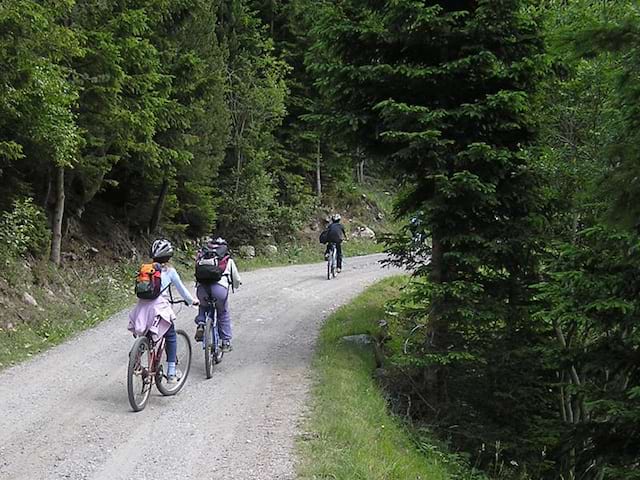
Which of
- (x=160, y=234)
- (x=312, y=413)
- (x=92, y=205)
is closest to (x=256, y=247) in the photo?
(x=160, y=234)

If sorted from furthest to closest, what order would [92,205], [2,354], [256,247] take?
[256,247] → [92,205] → [2,354]

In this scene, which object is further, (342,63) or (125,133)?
(125,133)

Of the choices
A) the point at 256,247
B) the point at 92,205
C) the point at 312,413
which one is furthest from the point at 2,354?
the point at 256,247

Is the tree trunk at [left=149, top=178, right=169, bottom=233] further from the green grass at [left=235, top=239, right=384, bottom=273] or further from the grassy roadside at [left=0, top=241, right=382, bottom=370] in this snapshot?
the green grass at [left=235, top=239, right=384, bottom=273]

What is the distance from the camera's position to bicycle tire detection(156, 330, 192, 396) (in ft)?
24.0

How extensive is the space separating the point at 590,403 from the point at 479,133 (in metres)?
4.59

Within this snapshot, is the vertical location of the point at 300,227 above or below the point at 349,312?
above

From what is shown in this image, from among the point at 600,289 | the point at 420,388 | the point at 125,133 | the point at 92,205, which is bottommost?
the point at 420,388

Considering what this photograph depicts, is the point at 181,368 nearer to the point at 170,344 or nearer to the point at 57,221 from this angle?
the point at 170,344

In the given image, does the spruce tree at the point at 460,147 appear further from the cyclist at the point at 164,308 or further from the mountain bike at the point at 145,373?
the mountain bike at the point at 145,373

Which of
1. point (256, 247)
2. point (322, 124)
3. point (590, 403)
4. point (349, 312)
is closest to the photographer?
point (590, 403)

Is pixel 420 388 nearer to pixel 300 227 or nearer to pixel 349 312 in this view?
pixel 349 312

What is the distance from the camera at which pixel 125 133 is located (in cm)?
1394

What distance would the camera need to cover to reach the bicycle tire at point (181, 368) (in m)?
7.32
